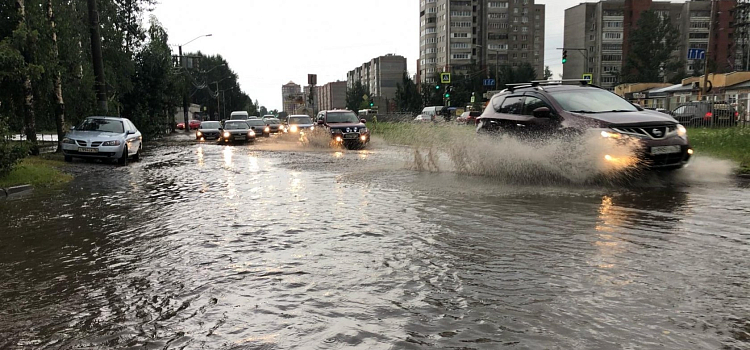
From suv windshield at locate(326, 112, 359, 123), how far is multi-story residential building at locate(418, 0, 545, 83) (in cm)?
10085

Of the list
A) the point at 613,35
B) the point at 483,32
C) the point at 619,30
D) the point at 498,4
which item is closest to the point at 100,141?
the point at 613,35

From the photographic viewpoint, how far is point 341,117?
987 inches

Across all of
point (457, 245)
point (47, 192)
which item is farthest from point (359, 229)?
point (47, 192)

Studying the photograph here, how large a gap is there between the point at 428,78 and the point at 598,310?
438 feet

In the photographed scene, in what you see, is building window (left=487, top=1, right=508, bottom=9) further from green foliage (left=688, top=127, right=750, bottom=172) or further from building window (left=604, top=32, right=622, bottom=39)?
green foliage (left=688, top=127, right=750, bottom=172)

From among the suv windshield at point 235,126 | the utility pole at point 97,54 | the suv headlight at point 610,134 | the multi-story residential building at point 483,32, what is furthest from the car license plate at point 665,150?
the multi-story residential building at point 483,32

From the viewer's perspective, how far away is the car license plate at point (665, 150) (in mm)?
9086

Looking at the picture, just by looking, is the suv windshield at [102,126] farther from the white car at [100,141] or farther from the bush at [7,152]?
the bush at [7,152]

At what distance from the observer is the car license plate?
9086 millimetres

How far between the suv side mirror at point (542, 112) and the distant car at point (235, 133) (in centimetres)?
2291

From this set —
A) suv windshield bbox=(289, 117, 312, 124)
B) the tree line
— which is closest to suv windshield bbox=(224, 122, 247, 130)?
suv windshield bbox=(289, 117, 312, 124)

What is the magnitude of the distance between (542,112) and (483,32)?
12202 centimetres

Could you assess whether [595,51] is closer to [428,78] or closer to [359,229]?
[428,78]

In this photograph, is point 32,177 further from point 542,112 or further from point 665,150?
point 665,150
